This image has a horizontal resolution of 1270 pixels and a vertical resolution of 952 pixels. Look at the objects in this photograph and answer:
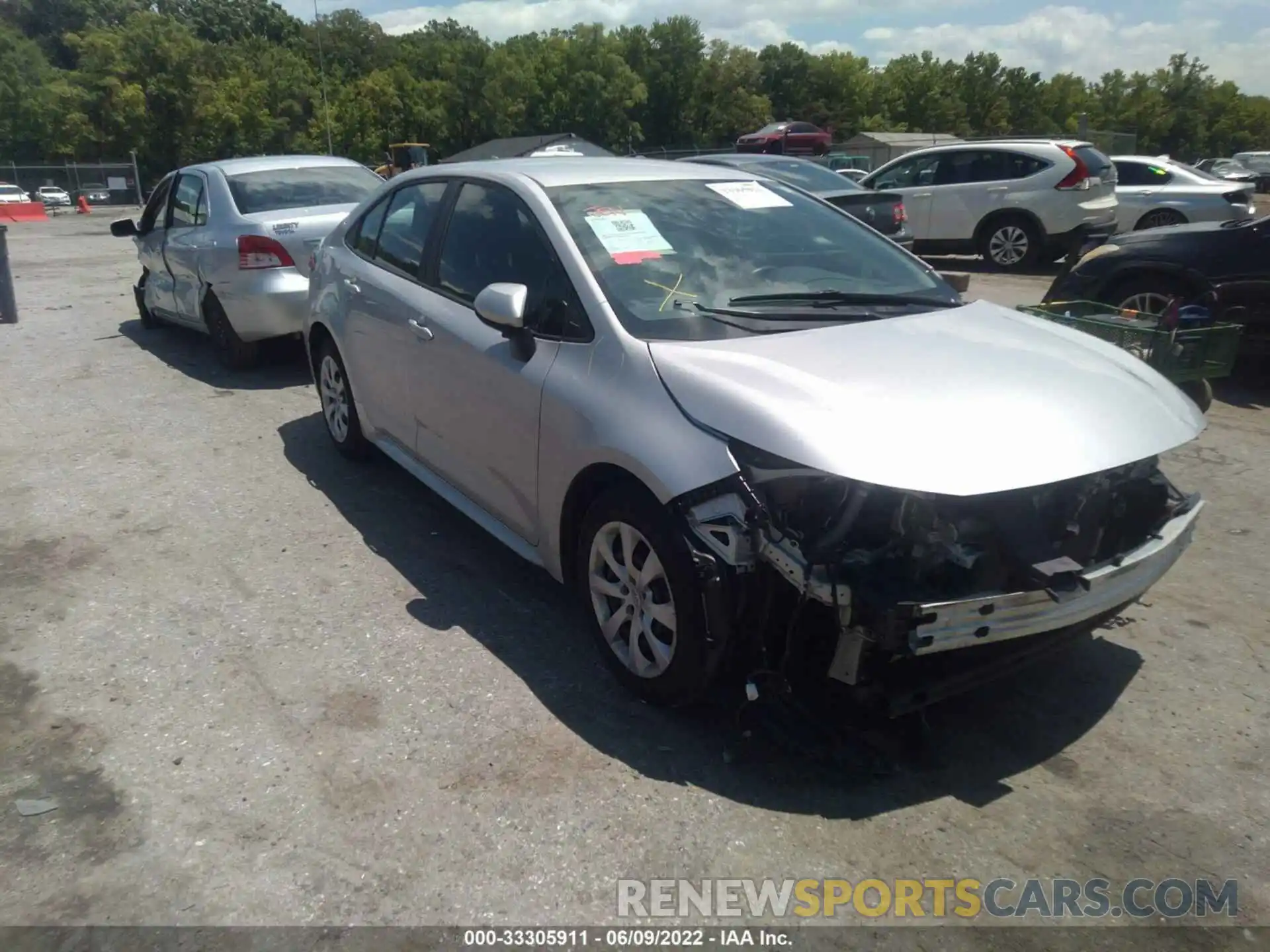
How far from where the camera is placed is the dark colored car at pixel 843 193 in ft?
39.2

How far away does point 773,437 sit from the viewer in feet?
9.64

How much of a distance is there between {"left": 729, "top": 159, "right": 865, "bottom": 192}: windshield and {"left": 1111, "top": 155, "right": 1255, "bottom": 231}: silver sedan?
5561mm

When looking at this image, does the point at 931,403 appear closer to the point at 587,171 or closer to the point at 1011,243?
the point at 587,171

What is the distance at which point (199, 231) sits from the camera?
830cm

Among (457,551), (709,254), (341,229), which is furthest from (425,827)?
(341,229)

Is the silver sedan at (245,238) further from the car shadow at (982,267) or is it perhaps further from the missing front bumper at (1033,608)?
the car shadow at (982,267)

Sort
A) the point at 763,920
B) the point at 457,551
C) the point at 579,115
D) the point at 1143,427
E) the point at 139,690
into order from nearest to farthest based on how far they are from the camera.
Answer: the point at 763,920
the point at 1143,427
the point at 139,690
the point at 457,551
the point at 579,115

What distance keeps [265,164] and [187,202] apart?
0.81m

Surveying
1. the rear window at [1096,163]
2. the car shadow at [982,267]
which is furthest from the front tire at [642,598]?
the rear window at [1096,163]

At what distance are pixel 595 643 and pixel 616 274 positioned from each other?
140cm

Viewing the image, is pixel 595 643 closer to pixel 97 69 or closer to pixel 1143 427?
pixel 1143 427

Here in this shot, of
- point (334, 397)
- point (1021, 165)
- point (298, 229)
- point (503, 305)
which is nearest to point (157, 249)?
point (298, 229)

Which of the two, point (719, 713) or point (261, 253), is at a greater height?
point (261, 253)

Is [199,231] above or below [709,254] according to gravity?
below
